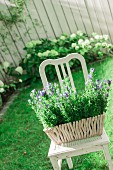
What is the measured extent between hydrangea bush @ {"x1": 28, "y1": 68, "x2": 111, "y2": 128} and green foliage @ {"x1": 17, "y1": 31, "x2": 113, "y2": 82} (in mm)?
3450

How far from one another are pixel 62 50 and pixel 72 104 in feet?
12.0

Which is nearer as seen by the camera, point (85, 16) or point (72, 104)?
point (72, 104)

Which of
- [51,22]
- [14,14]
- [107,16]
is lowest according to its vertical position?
[107,16]

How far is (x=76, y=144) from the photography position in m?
2.20

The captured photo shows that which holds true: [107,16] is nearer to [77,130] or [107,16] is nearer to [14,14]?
[14,14]

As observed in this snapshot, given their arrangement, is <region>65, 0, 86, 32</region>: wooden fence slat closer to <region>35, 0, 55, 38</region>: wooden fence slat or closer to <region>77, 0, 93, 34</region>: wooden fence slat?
<region>77, 0, 93, 34</region>: wooden fence slat

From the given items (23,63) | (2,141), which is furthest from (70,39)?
(2,141)

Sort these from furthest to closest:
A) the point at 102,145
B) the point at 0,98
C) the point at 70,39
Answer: the point at 70,39 → the point at 0,98 → the point at 102,145

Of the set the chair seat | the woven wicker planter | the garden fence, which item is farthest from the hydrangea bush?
the garden fence

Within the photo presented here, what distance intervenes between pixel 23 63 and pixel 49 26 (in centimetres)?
85

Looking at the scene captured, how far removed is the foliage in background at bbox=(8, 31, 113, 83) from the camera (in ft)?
18.7

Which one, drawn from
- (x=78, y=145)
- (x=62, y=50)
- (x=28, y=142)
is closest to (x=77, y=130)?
(x=78, y=145)

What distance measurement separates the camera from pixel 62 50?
577 centimetres

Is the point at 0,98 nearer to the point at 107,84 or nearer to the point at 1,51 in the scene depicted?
the point at 1,51
